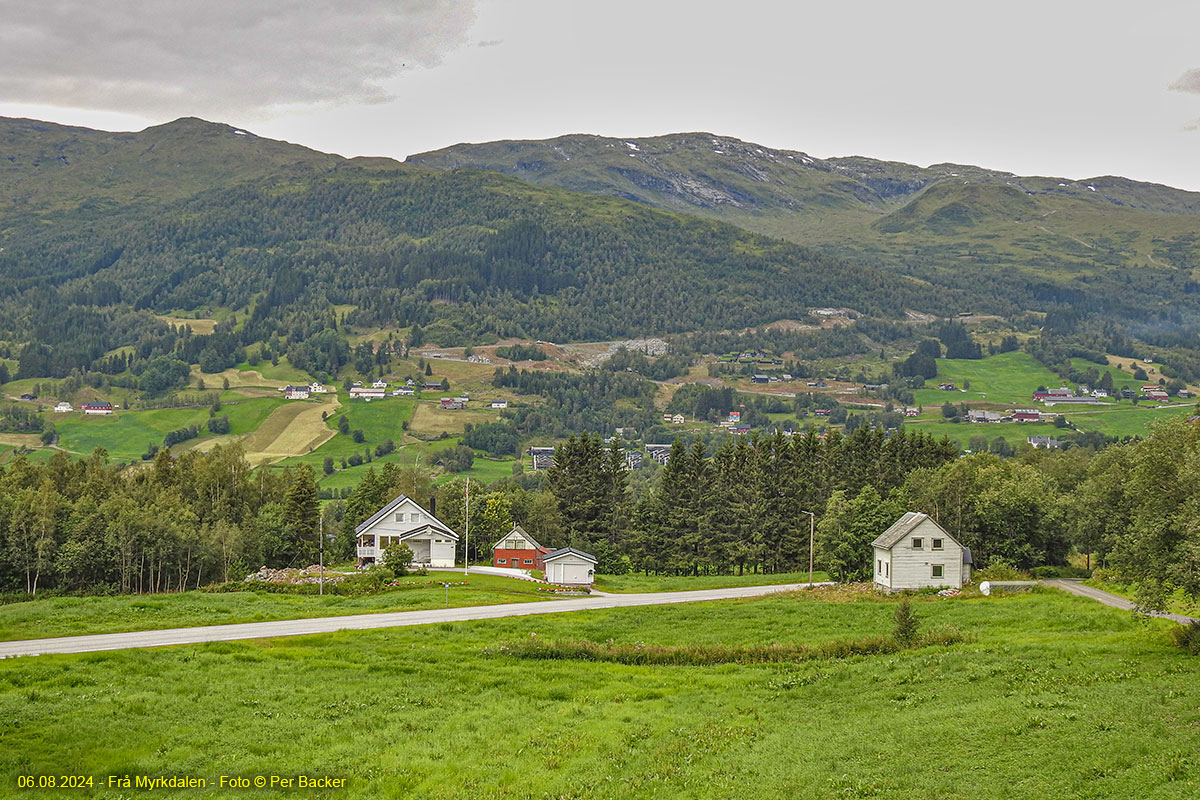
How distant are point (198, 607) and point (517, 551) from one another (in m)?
41.5

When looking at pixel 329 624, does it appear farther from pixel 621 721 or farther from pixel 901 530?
pixel 901 530

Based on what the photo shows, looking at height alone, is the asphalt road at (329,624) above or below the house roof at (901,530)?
below

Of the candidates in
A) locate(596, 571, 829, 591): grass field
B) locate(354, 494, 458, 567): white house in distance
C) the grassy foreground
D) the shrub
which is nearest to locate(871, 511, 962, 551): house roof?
locate(596, 571, 829, 591): grass field

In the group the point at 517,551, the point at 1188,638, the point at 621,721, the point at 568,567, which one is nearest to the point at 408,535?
the point at 517,551

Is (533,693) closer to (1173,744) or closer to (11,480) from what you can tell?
(1173,744)

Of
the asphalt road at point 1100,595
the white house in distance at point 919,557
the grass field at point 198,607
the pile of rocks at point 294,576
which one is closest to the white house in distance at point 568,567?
the grass field at point 198,607

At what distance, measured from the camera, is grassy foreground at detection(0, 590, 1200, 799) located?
82.3 feet

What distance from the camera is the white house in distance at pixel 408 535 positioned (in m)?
102

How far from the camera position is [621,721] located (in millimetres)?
33062

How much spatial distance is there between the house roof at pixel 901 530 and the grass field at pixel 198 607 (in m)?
26.2

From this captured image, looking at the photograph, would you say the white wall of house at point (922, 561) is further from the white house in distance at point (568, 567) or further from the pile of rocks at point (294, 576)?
the pile of rocks at point (294, 576)

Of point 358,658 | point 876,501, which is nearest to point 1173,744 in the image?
point 358,658

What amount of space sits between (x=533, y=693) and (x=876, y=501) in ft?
193

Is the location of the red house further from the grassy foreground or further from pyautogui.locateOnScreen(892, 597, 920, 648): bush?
pyautogui.locateOnScreen(892, 597, 920, 648): bush
